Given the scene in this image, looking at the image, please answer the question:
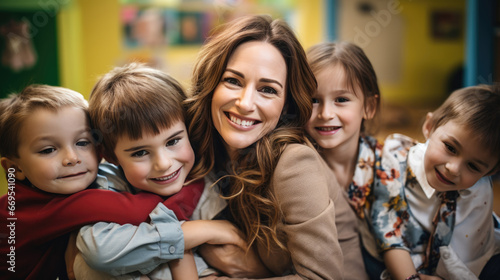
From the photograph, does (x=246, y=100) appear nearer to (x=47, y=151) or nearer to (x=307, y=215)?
(x=307, y=215)

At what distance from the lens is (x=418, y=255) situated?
1.29 metres

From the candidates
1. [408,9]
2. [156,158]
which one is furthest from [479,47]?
[408,9]

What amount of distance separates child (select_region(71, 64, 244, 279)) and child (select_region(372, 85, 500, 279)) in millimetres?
543

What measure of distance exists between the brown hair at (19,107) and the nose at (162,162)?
0.30 m

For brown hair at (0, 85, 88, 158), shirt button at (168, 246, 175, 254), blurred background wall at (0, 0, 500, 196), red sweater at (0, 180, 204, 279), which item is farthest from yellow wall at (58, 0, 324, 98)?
shirt button at (168, 246, 175, 254)

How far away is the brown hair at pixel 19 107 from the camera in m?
1.08

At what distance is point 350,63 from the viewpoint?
4.32ft

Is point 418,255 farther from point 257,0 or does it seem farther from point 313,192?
point 257,0

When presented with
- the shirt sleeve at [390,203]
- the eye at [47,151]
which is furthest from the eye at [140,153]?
the shirt sleeve at [390,203]

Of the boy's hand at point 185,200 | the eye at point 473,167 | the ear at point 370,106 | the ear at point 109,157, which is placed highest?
the ear at point 370,106

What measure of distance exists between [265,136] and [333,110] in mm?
272

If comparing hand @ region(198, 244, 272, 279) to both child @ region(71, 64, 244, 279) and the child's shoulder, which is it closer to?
child @ region(71, 64, 244, 279)

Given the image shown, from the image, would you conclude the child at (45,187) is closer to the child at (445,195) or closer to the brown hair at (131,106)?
the brown hair at (131,106)

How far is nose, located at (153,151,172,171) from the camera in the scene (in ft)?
3.68
